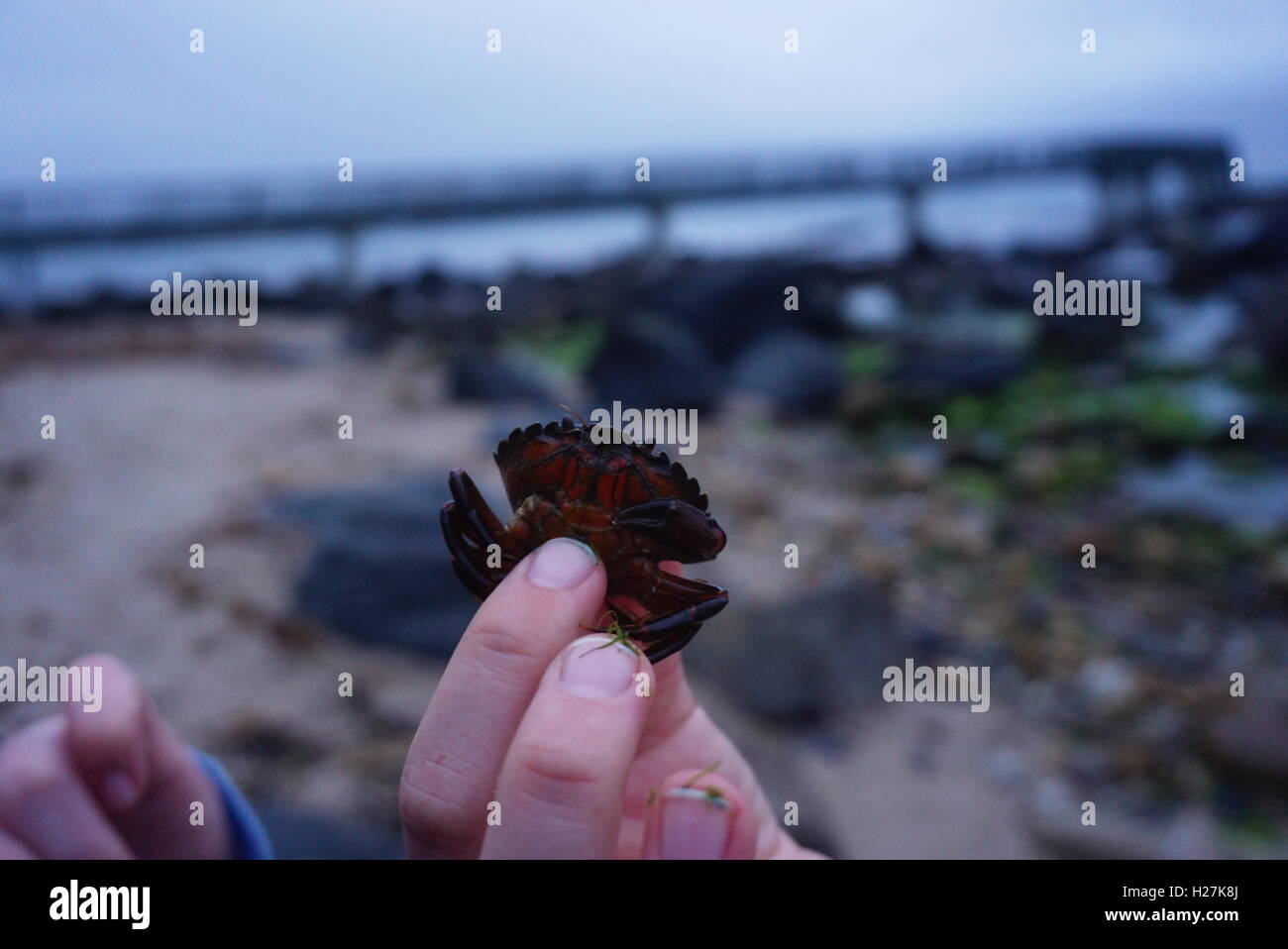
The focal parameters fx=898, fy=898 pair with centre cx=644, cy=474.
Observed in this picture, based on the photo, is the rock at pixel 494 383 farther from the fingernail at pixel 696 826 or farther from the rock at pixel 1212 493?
the fingernail at pixel 696 826

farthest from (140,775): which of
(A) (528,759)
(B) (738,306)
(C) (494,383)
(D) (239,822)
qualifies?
(B) (738,306)

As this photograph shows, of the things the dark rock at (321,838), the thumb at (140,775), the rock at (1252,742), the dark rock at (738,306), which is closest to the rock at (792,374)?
the dark rock at (738,306)

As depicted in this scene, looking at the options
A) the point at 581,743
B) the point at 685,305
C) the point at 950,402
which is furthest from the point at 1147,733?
the point at 685,305

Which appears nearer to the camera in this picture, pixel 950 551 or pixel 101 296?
pixel 950 551

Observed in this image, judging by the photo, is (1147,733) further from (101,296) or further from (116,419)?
(101,296)

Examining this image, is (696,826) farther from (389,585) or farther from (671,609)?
(389,585)
